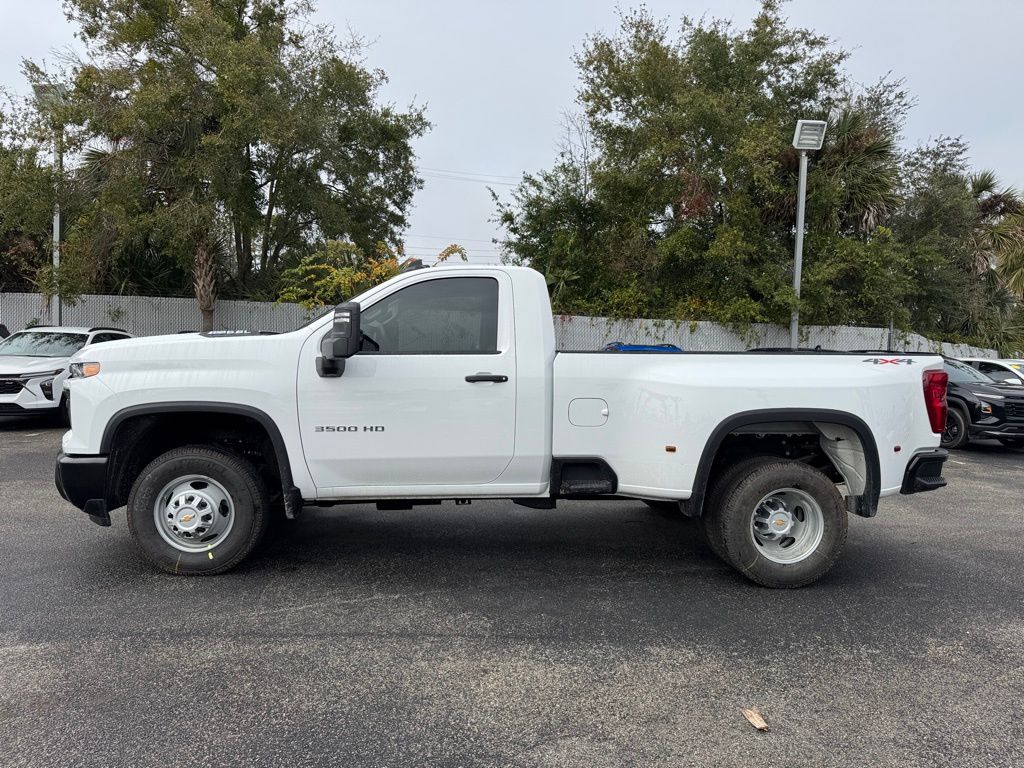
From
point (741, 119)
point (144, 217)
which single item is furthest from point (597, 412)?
point (741, 119)

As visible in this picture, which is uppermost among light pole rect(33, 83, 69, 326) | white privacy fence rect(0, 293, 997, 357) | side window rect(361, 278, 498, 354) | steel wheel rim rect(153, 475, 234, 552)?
light pole rect(33, 83, 69, 326)

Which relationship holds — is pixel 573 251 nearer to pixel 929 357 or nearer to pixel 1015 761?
pixel 929 357

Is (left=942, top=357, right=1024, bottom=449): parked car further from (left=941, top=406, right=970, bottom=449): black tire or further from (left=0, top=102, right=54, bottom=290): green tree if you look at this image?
(left=0, top=102, right=54, bottom=290): green tree

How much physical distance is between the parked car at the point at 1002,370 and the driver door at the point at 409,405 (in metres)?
10.9

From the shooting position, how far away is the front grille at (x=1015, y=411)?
11.3 m

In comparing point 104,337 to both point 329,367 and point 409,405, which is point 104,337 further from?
point 409,405

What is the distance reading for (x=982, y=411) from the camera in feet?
37.6

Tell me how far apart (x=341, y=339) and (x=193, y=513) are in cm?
155

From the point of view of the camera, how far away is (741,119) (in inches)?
689

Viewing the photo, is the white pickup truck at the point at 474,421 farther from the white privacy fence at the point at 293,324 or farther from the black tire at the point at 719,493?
the white privacy fence at the point at 293,324

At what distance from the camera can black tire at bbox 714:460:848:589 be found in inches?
183

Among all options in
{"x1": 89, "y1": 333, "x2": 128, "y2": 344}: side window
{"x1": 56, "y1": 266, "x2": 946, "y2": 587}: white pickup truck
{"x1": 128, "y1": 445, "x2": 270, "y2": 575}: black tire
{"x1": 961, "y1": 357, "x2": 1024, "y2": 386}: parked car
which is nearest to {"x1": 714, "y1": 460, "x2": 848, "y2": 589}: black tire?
{"x1": 56, "y1": 266, "x2": 946, "y2": 587}: white pickup truck

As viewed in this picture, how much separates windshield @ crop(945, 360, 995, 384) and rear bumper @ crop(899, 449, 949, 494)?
8.38 m

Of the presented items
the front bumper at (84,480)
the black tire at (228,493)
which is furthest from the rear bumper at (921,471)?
the front bumper at (84,480)
